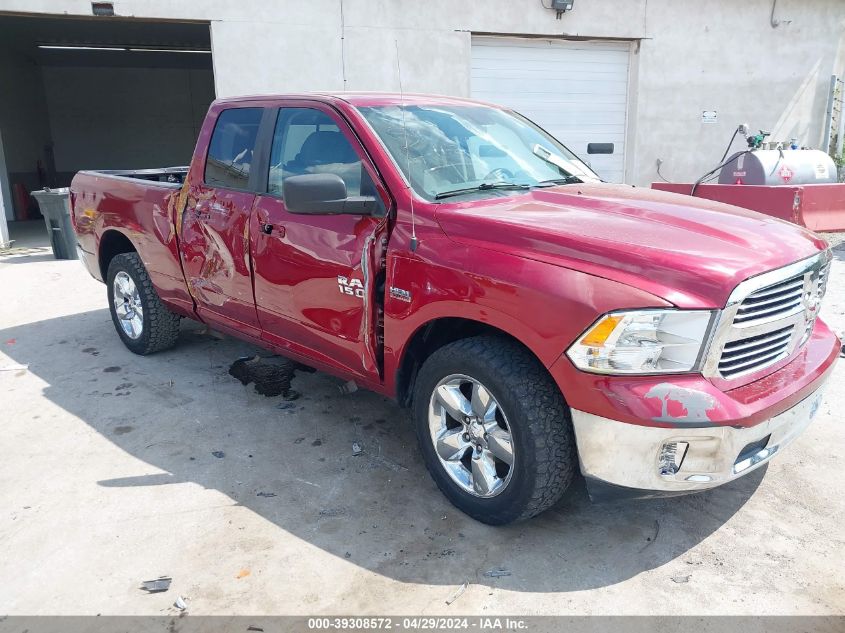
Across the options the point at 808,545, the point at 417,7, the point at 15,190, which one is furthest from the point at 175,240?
the point at 15,190

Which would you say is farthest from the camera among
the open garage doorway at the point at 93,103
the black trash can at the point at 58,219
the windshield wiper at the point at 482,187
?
the open garage doorway at the point at 93,103

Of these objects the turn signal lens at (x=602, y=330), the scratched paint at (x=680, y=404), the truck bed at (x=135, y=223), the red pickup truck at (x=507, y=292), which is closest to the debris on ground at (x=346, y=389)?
the red pickup truck at (x=507, y=292)

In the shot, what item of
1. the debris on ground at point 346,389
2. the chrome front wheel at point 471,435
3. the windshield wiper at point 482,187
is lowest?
→ the debris on ground at point 346,389

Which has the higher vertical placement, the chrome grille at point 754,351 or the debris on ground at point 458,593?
the chrome grille at point 754,351

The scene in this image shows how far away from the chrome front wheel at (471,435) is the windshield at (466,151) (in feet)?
3.19

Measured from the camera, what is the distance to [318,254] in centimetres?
359

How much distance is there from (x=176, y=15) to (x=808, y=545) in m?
10.2

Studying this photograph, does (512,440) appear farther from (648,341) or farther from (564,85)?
(564,85)

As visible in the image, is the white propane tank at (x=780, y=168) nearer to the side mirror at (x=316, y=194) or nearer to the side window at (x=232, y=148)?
the side window at (x=232, y=148)

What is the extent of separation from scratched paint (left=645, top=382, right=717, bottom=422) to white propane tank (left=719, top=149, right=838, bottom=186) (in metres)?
7.10

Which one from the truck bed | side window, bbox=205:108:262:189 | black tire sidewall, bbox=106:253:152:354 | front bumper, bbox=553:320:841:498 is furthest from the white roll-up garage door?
front bumper, bbox=553:320:841:498

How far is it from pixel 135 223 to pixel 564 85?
9109 mm

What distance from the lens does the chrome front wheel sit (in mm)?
2959

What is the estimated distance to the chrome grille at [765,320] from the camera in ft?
8.36
